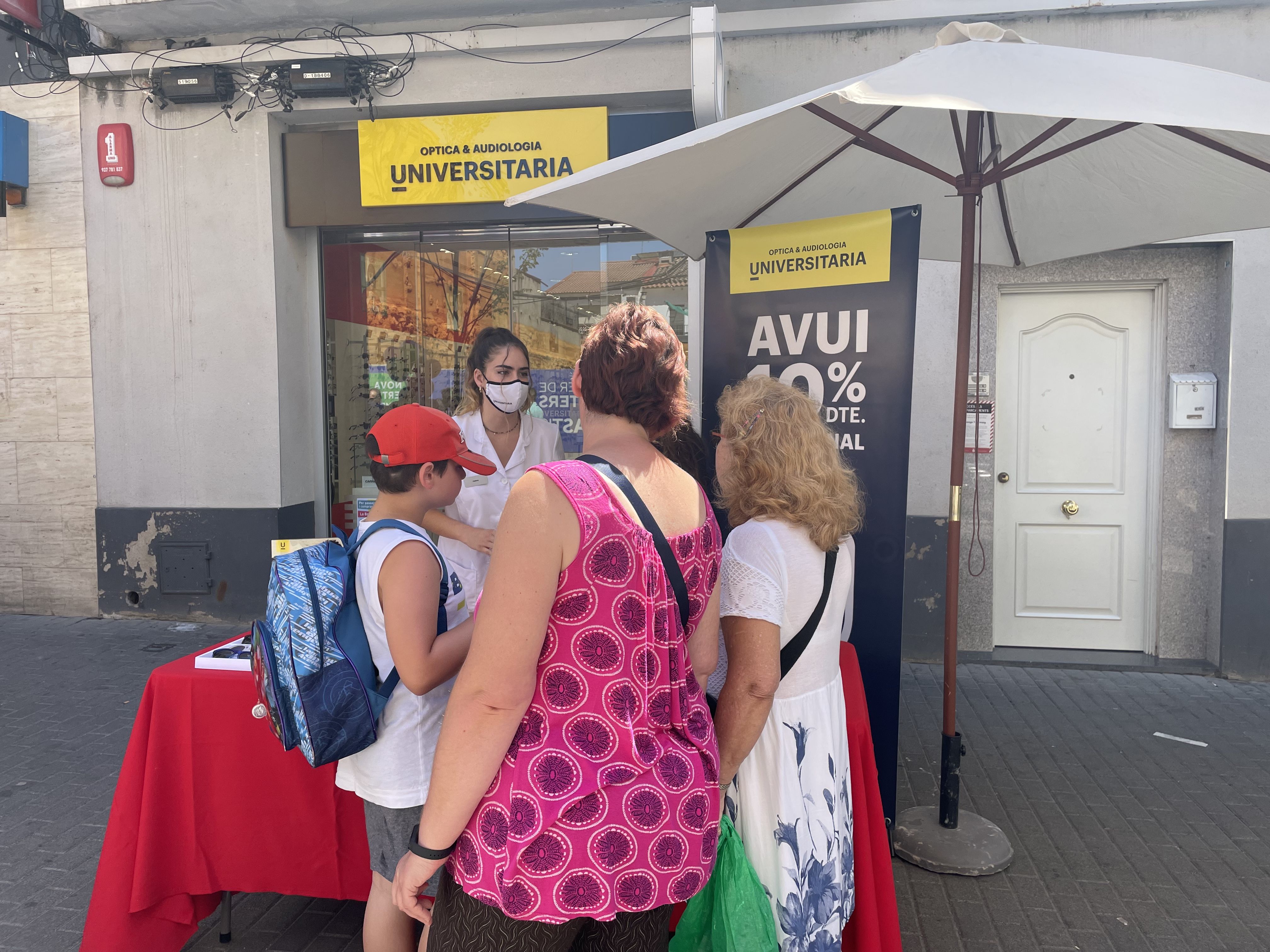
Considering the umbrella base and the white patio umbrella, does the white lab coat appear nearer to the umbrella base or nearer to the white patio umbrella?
the white patio umbrella

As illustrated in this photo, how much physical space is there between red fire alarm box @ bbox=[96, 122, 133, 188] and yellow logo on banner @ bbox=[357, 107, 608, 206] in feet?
6.06

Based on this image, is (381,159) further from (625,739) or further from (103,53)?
(625,739)

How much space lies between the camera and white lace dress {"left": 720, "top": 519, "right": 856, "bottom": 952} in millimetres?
1931

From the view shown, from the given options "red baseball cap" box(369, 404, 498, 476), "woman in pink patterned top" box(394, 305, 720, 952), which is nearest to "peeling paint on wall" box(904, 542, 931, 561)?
"red baseball cap" box(369, 404, 498, 476)

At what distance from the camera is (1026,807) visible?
3775mm

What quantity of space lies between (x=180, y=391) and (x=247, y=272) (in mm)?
1083

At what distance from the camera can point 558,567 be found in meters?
1.38

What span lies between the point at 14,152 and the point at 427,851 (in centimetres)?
759

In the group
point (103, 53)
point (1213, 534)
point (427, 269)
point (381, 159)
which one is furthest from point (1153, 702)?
point (103, 53)

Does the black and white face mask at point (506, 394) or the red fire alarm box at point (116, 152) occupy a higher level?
the red fire alarm box at point (116, 152)

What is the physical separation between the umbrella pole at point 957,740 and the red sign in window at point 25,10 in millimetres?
6869

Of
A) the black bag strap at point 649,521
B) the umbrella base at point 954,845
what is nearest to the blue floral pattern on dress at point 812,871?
the black bag strap at point 649,521

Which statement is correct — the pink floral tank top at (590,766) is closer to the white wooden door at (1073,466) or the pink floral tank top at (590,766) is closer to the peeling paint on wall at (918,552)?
the peeling paint on wall at (918,552)

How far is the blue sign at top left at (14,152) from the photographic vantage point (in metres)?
6.61
